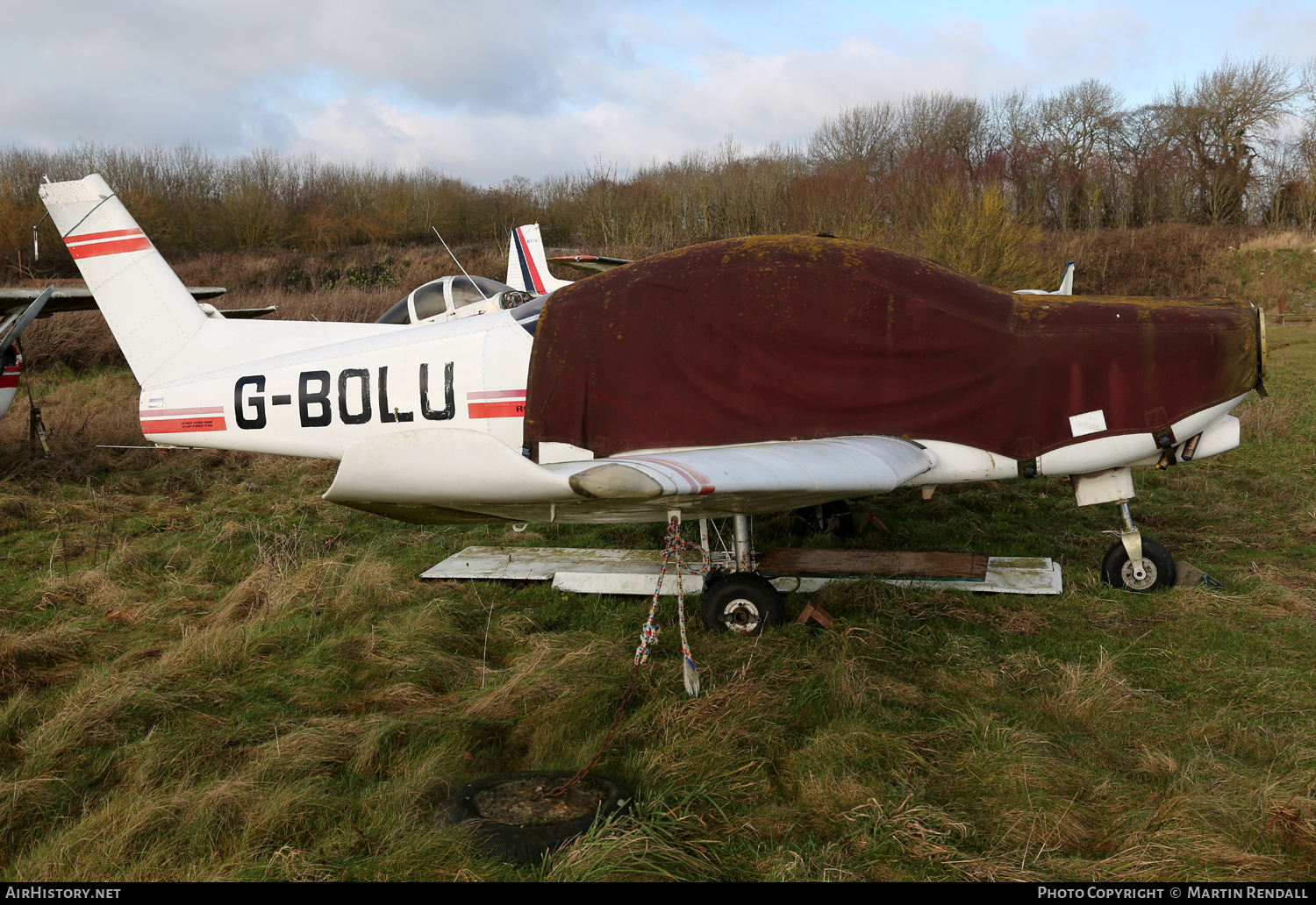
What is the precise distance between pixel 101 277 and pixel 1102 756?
26.2 feet

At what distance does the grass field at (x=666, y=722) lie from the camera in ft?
8.03

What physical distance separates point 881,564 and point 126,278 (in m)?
6.66

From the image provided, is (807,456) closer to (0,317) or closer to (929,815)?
(929,815)

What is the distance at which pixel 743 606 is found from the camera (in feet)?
15.0

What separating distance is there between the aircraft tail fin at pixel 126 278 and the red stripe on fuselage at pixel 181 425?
2.03ft

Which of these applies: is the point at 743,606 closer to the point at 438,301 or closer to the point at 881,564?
the point at 881,564

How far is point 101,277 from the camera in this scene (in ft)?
22.3

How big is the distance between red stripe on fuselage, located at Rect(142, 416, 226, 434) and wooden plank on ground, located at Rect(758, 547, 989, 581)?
4197 mm

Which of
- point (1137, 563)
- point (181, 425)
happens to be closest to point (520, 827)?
point (1137, 563)

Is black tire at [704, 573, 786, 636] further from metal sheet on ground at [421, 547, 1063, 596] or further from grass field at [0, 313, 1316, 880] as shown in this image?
metal sheet on ground at [421, 547, 1063, 596]

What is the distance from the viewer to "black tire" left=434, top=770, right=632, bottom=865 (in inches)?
97.4

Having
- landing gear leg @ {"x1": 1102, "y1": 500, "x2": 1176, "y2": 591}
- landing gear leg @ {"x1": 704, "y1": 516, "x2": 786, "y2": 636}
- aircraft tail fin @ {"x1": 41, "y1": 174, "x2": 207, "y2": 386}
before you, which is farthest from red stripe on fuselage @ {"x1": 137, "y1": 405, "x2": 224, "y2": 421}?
landing gear leg @ {"x1": 1102, "y1": 500, "x2": 1176, "y2": 591}

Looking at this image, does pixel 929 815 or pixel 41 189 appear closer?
pixel 929 815

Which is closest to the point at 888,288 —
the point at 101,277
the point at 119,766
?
the point at 119,766
